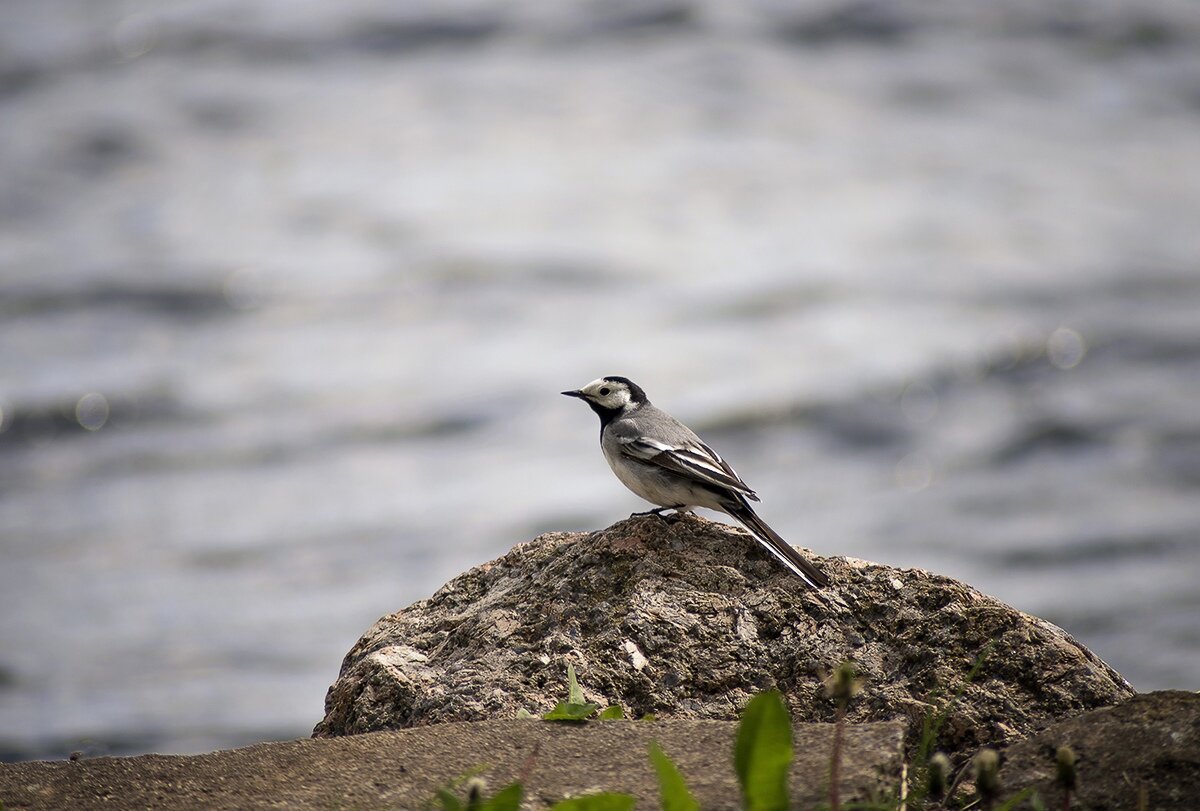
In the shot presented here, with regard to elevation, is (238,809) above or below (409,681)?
below

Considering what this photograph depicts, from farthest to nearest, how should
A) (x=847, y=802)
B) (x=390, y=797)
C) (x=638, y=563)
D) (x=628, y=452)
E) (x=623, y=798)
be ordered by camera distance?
(x=628, y=452) < (x=638, y=563) < (x=390, y=797) < (x=847, y=802) < (x=623, y=798)

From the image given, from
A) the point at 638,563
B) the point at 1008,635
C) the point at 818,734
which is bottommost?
the point at 818,734

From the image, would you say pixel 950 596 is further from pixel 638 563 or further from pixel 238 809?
pixel 238 809

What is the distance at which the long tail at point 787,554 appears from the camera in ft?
21.7

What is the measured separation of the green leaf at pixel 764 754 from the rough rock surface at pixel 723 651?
206 centimetres

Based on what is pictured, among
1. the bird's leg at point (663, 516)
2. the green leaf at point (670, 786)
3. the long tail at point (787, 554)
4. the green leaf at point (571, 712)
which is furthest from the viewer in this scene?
the bird's leg at point (663, 516)

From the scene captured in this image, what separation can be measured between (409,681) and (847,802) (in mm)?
2650

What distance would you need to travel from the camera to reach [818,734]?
5.18 metres

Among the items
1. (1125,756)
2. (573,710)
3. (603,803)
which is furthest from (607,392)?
(603,803)

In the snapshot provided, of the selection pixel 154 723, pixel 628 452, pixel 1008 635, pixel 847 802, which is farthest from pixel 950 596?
pixel 154 723

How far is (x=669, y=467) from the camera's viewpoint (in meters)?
7.99

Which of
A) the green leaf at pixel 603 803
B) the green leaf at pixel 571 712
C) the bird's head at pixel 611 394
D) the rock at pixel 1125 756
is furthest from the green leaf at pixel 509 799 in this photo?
the bird's head at pixel 611 394

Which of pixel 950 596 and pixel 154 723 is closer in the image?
pixel 950 596

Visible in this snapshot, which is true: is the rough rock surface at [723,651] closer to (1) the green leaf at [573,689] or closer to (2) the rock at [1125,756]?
(1) the green leaf at [573,689]
